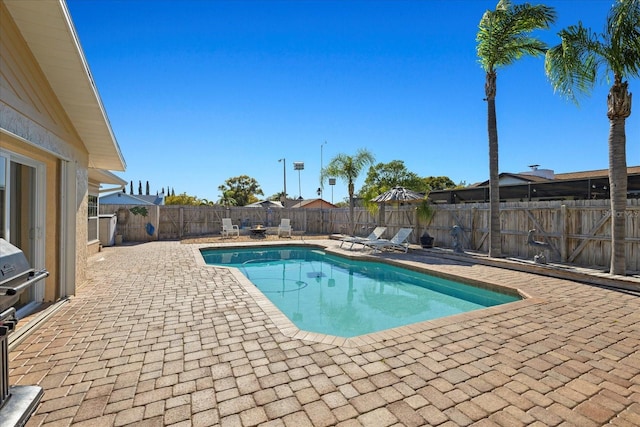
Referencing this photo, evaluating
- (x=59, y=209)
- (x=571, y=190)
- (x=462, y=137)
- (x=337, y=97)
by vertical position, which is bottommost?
(x=59, y=209)

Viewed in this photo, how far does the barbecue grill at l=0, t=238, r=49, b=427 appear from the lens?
1.56 metres

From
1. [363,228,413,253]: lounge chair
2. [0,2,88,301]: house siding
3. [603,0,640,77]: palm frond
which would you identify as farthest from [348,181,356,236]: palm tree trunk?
[0,2,88,301]: house siding

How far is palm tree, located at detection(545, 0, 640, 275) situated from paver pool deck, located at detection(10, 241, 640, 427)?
2875 millimetres

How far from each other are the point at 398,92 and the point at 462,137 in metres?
6.37

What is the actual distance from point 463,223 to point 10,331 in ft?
38.3

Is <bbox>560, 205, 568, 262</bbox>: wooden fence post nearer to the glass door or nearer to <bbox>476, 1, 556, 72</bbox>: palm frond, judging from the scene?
<bbox>476, 1, 556, 72</bbox>: palm frond

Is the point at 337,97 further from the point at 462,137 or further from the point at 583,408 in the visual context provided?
the point at 583,408

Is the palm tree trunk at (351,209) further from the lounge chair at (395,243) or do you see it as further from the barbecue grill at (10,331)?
the barbecue grill at (10,331)

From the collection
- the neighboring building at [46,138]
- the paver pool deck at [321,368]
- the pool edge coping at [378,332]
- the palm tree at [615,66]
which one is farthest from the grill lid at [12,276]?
the palm tree at [615,66]

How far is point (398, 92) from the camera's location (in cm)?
1330

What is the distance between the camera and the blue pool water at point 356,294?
543cm

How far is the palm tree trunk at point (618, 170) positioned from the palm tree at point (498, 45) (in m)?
2.73

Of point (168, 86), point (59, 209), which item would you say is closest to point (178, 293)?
point (59, 209)

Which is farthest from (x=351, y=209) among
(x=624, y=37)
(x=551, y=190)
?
(x=624, y=37)
